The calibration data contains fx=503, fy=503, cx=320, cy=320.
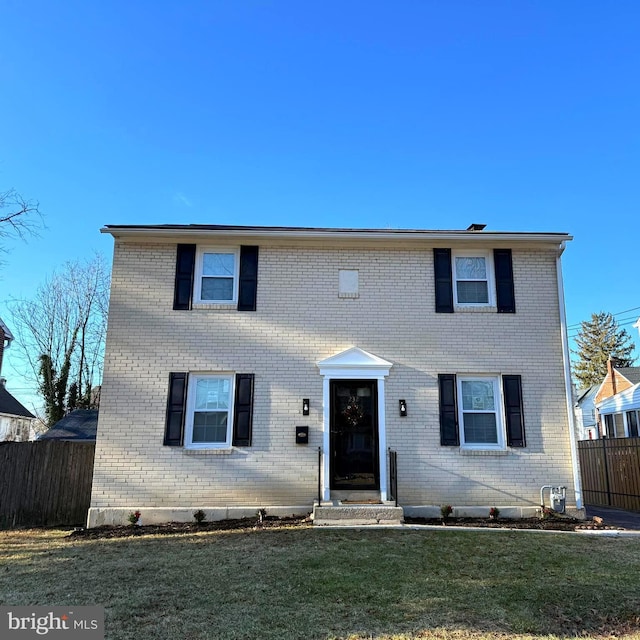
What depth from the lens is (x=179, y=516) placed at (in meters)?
8.94

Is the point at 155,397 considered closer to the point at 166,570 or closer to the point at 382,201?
the point at 166,570

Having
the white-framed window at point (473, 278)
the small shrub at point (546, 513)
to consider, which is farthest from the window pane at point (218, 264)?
the small shrub at point (546, 513)

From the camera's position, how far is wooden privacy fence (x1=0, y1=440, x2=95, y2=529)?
9836 mm

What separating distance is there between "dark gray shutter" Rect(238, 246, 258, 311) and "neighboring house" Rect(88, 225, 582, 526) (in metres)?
0.03

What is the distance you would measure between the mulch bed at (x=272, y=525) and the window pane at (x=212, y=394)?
2.04 m

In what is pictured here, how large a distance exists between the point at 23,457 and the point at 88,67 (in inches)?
335

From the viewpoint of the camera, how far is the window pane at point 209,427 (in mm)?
9406

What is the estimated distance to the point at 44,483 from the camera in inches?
396

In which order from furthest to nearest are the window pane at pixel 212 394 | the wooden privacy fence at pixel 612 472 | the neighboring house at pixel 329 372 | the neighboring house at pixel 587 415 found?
the neighboring house at pixel 587 415
the wooden privacy fence at pixel 612 472
the window pane at pixel 212 394
the neighboring house at pixel 329 372

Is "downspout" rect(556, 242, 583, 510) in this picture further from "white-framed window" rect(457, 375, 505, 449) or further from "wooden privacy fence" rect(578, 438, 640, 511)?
"wooden privacy fence" rect(578, 438, 640, 511)

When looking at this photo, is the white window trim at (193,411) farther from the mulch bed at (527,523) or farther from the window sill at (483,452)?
the window sill at (483,452)

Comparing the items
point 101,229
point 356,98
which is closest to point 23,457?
point 101,229

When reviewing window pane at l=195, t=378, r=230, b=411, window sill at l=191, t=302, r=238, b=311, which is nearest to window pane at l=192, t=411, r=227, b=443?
window pane at l=195, t=378, r=230, b=411

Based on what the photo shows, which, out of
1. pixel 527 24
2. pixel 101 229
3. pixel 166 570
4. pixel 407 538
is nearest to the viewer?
pixel 166 570
